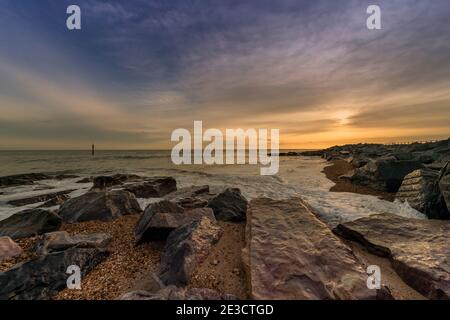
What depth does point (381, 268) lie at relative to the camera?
3480 mm

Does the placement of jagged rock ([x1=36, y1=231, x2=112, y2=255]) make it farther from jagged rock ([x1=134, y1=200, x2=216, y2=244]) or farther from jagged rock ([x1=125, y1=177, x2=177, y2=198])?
jagged rock ([x1=125, y1=177, x2=177, y2=198])

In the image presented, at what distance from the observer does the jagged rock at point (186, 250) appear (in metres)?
3.12

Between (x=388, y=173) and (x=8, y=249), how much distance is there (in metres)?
12.7

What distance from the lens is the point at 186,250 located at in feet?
11.3

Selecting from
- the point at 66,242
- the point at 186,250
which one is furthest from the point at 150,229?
the point at 66,242

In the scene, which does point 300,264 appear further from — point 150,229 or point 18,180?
point 18,180

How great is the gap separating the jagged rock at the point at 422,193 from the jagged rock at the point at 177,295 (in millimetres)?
6377

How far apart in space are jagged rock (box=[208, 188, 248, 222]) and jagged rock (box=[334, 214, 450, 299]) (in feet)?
7.61

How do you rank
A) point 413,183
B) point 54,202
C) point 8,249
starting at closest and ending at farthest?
1. point 8,249
2. point 413,183
3. point 54,202

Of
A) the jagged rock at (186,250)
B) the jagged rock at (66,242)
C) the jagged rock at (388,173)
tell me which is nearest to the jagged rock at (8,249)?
the jagged rock at (66,242)

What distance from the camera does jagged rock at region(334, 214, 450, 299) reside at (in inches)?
112
